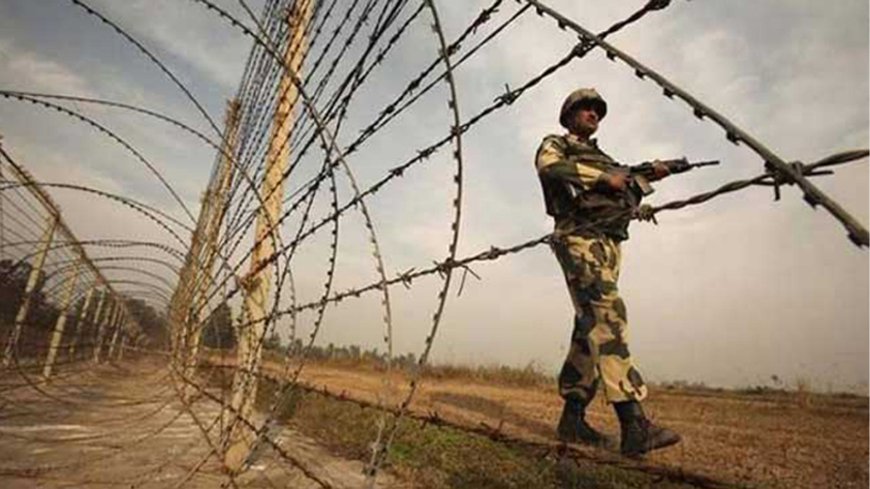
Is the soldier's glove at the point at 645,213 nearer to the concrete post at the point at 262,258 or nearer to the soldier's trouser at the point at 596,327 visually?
the soldier's trouser at the point at 596,327

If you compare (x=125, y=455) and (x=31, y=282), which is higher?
(x=31, y=282)

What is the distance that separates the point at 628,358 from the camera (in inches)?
87.0

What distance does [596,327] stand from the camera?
229cm

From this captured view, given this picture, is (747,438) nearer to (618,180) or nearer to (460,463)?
(460,463)

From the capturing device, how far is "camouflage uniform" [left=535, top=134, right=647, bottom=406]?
2.19 metres

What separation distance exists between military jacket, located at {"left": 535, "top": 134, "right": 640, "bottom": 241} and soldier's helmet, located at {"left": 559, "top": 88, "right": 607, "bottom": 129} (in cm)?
10

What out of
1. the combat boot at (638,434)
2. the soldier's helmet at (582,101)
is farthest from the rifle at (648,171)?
the soldier's helmet at (582,101)

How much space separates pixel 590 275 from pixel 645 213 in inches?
57.2

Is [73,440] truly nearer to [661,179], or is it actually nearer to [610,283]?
[610,283]

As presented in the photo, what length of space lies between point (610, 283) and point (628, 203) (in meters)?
0.38

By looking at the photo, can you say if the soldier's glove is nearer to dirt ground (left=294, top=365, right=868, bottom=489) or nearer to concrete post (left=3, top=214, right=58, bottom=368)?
dirt ground (left=294, top=365, right=868, bottom=489)

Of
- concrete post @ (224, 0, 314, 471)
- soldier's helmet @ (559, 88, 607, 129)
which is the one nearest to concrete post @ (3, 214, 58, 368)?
concrete post @ (224, 0, 314, 471)

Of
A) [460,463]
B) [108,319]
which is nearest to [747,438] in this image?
[460,463]

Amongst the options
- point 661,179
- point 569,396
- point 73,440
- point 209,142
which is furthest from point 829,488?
point 73,440
